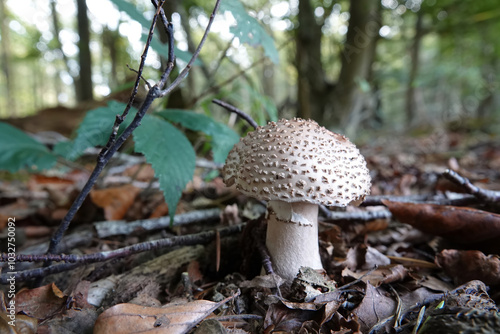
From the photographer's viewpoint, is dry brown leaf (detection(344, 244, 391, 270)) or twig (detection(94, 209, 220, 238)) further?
twig (detection(94, 209, 220, 238))

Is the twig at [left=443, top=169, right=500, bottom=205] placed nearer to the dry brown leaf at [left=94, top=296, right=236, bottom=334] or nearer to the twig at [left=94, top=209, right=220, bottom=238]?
the dry brown leaf at [left=94, top=296, right=236, bottom=334]

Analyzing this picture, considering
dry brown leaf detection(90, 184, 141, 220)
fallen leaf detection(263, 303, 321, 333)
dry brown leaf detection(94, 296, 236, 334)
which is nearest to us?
dry brown leaf detection(94, 296, 236, 334)

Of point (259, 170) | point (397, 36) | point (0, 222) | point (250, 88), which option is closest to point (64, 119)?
point (0, 222)

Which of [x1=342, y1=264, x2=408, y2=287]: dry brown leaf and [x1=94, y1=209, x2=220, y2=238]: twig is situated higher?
[x1=94, y1=209, x2=220, y2=238]: twig

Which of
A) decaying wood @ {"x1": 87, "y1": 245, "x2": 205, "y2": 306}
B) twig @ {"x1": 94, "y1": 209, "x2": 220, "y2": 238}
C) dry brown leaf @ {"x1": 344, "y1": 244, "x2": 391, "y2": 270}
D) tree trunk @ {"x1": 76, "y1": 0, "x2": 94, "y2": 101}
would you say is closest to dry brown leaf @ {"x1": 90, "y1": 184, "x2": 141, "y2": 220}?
twig @ {"x1": 94, "y1": 209, "x2": 220, "y2": 238}

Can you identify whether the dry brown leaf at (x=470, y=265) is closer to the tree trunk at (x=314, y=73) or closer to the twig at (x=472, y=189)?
the twig at (x=472, y=189)

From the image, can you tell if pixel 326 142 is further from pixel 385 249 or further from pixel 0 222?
pixel 0 222
